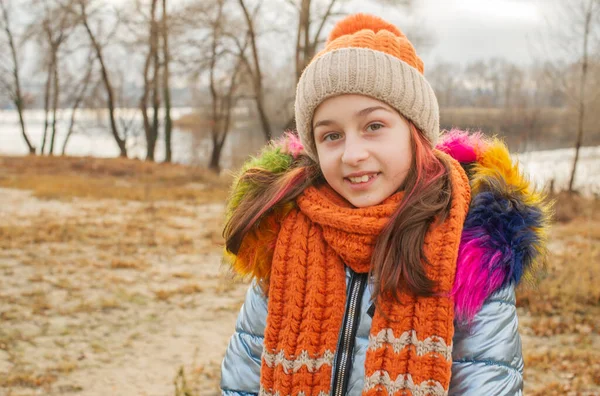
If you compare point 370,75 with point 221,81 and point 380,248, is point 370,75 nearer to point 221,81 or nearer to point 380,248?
point 380,248

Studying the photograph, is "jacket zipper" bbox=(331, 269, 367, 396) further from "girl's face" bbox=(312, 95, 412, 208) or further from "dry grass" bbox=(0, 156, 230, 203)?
"dry grass" bbox=(0, 156, 230, 203)

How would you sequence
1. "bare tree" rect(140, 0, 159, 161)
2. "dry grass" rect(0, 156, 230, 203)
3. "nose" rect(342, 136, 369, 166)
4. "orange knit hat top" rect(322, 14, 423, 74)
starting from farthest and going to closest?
"bare tree" rect(140, 0, 159, 161) < "dry grass" rect(0, 156, 230, 203) < "orange knit hat top" rect(322, 14, 423, 74) < "nose" rect(342, 136, 369, 166)

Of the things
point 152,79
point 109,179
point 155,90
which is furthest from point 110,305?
point 152,79

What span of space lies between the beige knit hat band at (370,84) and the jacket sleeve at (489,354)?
1.73ft

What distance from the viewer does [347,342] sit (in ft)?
4.68

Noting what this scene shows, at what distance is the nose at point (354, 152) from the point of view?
1.38 m

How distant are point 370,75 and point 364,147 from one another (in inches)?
7.5

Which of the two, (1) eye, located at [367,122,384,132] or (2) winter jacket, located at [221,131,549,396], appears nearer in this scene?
(2) winter jacket, located at [221,131,549,396]

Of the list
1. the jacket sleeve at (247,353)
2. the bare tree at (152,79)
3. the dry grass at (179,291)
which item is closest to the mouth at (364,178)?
the jacket sleeve at (247,353)

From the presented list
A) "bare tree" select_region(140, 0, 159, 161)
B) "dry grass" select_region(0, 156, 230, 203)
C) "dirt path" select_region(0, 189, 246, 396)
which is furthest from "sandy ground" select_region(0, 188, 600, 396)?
"bare tree" select_region(140, 0, 159, 161)

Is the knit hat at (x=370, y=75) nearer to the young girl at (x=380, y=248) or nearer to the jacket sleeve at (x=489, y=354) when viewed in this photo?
the young girl at (x=380, y=248)

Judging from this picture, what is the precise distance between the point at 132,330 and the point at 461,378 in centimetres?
355

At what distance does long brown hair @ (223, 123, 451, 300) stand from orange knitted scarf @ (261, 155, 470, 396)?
0.09 ft

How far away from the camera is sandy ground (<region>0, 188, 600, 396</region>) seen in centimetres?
347
